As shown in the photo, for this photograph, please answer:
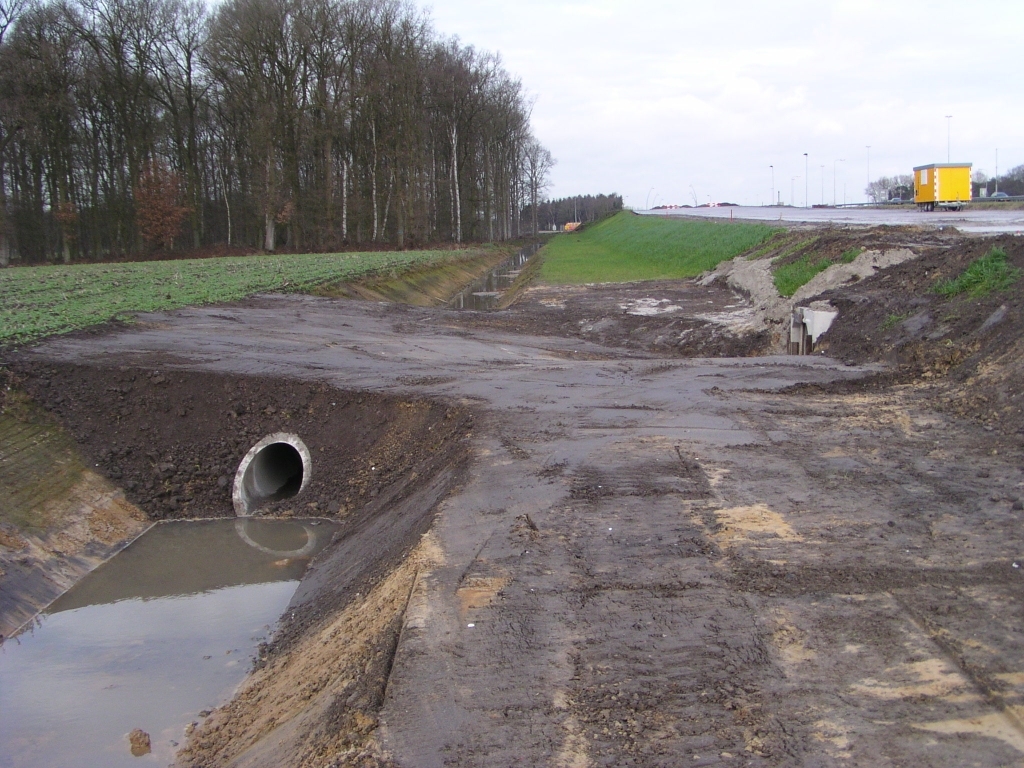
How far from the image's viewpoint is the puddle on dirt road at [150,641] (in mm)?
6371

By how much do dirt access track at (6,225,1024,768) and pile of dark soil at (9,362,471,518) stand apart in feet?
0.14

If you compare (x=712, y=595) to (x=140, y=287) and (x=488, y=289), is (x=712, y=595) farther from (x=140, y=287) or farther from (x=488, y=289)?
(x=488, y=289)

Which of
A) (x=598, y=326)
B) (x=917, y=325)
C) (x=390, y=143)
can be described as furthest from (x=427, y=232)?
(x=917, y=325)

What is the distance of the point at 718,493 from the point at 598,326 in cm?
1508

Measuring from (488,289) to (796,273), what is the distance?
22.5m

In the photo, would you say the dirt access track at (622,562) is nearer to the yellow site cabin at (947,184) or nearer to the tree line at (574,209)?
the yellow site cabin at (947,184)

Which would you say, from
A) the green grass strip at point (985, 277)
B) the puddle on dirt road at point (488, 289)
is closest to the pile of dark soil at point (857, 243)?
the green grass strip at point (985, 277)

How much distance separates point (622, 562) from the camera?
6.21 meters

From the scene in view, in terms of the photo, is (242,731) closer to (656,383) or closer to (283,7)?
(656,383)

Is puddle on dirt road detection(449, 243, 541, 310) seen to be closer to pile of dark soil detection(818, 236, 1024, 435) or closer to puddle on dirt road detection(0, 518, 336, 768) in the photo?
pile of dark soil detection(818, 236, 1024, 435)

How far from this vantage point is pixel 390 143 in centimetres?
4956


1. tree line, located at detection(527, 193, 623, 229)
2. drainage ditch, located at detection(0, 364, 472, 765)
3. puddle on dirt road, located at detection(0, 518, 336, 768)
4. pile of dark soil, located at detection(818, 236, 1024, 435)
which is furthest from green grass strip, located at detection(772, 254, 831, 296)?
tree line, located at detection(527, 193, 623, 229)

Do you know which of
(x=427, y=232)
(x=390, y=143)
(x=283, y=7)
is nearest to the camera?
(x=283, y=7)

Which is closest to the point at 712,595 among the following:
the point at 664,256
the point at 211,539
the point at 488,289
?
the point at 211,539
